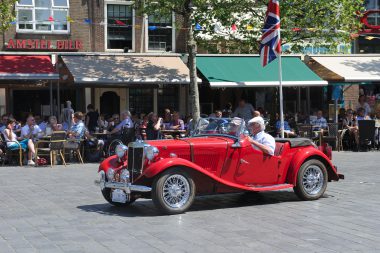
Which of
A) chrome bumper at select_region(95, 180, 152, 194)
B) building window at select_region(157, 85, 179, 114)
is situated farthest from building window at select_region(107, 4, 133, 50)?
chrome bumper at select_region(95, 180, 152, 194)

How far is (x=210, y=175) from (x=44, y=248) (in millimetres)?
2998

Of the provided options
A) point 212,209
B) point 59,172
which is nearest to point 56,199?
point 212,209

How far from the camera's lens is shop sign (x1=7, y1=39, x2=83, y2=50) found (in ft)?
85.1

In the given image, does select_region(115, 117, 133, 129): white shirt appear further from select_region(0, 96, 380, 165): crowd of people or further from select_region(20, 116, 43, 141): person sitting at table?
select_region(20, 116, 43, 141): person sitting at table

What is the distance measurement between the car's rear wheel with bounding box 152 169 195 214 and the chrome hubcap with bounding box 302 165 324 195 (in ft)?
6.68

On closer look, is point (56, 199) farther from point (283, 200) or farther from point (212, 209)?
point (283, 200)

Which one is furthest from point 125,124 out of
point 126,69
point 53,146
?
point 126,69

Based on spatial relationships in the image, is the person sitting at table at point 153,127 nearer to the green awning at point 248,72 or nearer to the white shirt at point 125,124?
the white shirt at point 125,124

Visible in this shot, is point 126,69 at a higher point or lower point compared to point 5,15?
lower

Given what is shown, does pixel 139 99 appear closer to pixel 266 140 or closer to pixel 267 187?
pixel 266 140

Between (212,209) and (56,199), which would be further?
(56,199)

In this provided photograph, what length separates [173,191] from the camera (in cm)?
873

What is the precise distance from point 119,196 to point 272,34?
8.59 metres

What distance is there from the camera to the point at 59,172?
14.9m
